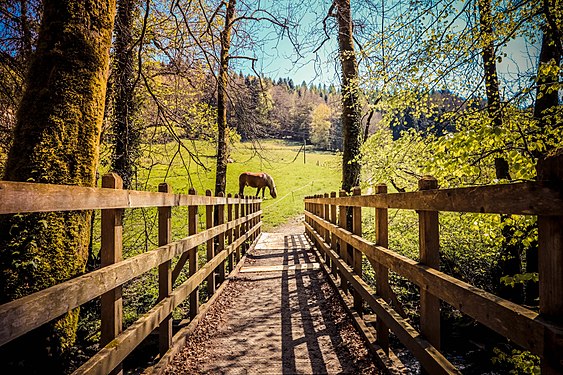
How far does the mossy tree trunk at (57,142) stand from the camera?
7.80 feet

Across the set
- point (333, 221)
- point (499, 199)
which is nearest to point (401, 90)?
point (333, 221)

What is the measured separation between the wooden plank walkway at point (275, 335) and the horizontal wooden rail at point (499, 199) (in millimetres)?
1555

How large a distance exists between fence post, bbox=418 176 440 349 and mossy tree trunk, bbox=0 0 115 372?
236cm

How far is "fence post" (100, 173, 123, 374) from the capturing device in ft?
6.46

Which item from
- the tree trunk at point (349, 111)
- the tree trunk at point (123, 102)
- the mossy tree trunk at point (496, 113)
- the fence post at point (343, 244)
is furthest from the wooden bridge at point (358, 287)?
the tree trunk at point (349, 111)

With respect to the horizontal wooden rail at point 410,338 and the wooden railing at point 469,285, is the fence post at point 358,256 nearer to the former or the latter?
the horizontal wooden rail at point 410,338

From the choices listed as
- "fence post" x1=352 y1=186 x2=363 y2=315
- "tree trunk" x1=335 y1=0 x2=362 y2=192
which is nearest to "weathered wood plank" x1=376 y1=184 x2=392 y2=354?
"fence post" x1=352 y1=186 x2=363 y2=315

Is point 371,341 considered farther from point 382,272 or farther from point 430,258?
point 430,258

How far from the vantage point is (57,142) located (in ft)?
8.79

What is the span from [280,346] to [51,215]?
2.26 m

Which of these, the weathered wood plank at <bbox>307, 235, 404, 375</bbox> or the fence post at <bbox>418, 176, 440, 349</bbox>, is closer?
the fence post at <bbox>418, 176, 440, 349</bbox>

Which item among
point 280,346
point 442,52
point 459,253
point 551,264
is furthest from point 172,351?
point 459,253

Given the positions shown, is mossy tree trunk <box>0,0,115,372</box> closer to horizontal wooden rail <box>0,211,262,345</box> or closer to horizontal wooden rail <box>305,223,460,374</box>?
horizontal wooden rail <box>0,211,262,345</box>

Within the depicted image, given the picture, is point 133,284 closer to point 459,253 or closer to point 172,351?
point 172,351
